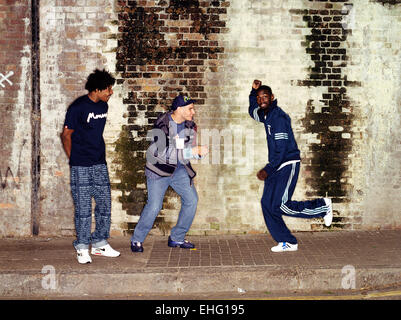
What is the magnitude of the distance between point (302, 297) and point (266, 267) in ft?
1.66

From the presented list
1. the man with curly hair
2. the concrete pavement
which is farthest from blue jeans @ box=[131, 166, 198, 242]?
the man with curly hair

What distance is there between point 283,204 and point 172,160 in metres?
1.53

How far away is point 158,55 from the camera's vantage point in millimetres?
6293

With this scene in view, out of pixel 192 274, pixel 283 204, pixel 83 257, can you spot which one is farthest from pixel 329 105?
pixel 83 257

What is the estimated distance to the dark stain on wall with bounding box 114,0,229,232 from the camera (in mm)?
6258

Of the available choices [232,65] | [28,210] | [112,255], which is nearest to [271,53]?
[232,65]

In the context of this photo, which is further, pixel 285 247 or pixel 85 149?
pixel 285 247

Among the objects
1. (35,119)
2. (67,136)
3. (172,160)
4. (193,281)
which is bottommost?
(193,281)

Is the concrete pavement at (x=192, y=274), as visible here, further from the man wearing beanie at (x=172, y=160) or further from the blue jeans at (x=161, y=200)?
the man wearing beanie at (x=172, y=160)

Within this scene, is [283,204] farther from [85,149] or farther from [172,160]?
[85,149]

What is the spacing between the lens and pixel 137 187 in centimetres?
641

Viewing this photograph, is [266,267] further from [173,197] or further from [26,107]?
[26,107]

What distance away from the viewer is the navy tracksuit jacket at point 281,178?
17.2 ft

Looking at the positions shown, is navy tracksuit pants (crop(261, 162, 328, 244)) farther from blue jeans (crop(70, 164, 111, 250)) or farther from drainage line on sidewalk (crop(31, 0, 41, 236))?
drainage line on sidewalk (crop(31, 0, 41, 236))
